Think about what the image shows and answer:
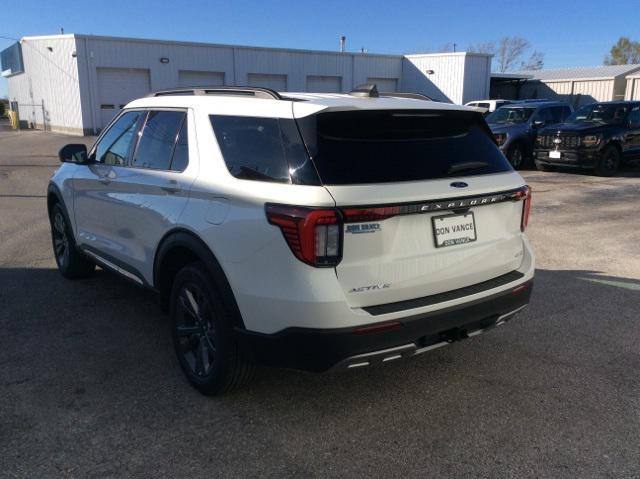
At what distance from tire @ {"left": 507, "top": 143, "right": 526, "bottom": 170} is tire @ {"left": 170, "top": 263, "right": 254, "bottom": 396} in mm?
13759

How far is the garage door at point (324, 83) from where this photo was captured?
110 ft

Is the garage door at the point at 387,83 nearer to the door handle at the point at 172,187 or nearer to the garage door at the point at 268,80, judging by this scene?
the garage door at the point at 268,80

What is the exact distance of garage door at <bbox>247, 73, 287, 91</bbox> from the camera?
31562mm

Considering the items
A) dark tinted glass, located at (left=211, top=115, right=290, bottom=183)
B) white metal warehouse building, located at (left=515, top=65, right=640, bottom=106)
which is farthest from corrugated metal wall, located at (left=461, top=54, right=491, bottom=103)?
dark tinted glass, located at (left=211, top=115, right=290, bottom=183)

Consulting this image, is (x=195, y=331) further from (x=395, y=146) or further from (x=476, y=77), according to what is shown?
(x=476, y=77)

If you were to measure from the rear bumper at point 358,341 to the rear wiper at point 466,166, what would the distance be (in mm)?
740

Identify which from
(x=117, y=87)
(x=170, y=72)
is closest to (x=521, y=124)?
(x=170, y=72)

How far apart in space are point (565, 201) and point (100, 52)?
925 inches

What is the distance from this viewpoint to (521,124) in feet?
53.3

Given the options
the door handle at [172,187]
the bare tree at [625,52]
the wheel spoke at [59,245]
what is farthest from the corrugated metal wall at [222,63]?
the bare tree at [625,52]

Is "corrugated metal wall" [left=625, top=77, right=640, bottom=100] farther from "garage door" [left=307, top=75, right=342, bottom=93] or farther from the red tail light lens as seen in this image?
A: the red tail light lens

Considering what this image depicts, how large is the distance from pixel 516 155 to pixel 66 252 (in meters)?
13.3

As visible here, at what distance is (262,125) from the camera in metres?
3.15

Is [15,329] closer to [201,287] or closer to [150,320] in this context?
[150,320]
